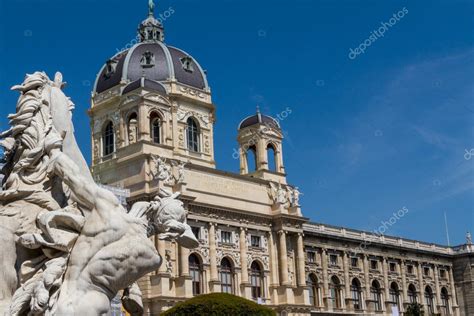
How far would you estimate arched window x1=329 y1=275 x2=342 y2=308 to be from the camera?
178ft

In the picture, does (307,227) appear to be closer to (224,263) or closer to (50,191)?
(224,263)

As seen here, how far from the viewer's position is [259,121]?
50594mm

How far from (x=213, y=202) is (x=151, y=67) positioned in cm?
1141

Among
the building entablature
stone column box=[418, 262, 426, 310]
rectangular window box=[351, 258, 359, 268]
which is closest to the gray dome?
the building entablature

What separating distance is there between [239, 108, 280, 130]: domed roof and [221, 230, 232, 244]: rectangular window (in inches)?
366

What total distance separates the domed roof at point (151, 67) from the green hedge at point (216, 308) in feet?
82.5

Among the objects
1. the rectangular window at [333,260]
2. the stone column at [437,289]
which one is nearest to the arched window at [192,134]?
the rectangular window at [333,260]

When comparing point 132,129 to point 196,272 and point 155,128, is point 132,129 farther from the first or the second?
point 196,272

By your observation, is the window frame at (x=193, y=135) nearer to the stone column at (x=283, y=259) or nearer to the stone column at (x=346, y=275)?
the stone column at (x=283, y=259)

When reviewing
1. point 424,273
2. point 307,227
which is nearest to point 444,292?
point 424,273

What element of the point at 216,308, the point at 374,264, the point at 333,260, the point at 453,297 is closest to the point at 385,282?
the point at 374,264

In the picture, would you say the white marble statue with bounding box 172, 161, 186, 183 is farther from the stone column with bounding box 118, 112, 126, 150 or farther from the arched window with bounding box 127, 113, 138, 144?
the stone column with bounding box 118, 112, 126, 150

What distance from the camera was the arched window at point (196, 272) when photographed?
137 feet

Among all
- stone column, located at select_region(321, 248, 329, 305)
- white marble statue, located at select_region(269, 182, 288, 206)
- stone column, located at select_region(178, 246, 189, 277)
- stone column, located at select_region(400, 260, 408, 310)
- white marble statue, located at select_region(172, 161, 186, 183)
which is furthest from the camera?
stone column, located at select_region(400, 260, 408, 310)
